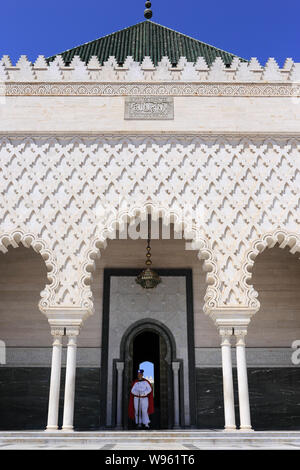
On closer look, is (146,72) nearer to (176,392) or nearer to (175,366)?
(175,366)

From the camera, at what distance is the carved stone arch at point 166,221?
4.30m

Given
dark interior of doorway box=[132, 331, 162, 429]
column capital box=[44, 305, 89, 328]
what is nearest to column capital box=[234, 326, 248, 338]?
column capital box=[44, 305, 89, 328]

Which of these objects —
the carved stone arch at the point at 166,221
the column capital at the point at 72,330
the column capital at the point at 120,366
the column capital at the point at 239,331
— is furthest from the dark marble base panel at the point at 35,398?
the column capital at the point at 239,331

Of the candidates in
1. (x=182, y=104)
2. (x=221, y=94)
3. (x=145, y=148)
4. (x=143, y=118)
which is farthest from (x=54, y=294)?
(x=221, y=94)

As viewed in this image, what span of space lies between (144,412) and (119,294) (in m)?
1.34

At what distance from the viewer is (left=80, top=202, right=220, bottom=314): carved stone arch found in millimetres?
4301

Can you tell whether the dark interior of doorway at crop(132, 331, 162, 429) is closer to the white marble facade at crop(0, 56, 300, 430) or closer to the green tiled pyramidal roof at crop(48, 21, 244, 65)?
the white marble facade at crop(0, 56, 300, 430)

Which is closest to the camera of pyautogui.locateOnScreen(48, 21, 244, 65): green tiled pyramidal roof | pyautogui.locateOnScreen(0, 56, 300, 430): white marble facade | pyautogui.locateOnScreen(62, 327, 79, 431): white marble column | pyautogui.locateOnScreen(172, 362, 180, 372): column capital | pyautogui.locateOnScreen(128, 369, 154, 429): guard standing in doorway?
pyautogui.locateOnScreen(62, 327, 79, 431): white marble column

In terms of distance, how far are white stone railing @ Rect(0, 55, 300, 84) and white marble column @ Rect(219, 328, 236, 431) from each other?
2.68 m

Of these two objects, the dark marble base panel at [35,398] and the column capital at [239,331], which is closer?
the column capital at [239,331]

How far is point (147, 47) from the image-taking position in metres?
8.02

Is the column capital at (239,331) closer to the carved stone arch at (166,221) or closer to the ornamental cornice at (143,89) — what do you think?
the carved stone arch at (166,221)

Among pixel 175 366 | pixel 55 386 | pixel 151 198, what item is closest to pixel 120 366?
pixel 175 366

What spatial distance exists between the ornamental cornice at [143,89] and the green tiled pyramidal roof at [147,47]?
8.54ft
